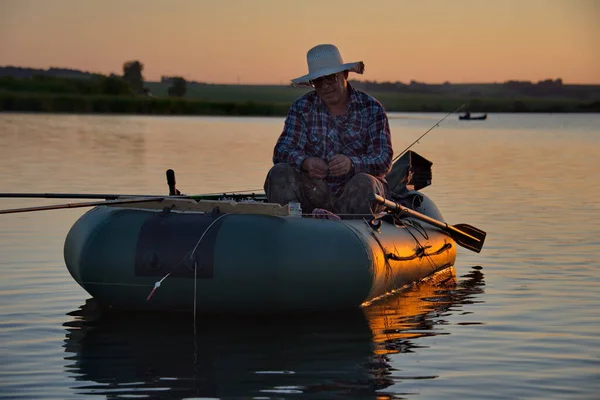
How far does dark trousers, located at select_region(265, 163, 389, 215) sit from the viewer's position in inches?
432

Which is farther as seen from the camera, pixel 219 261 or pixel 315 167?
pixel 315 167

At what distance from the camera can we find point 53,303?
11258 millimetres

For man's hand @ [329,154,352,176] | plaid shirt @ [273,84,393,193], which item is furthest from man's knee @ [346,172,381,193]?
plaid shirt @ [273,84,393,193]

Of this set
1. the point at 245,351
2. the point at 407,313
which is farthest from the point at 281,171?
the point at 245,351

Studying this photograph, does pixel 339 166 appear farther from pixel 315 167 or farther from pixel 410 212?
pixel 410 212

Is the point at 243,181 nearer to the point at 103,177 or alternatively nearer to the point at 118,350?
the point at 103,177

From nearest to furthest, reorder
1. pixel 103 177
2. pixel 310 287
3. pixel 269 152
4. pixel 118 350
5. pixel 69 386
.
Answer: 1. pixel 69 386
2. pixel 118 350
3. pixel 310 287
4. pixel 103 177
5. pixel 269 152

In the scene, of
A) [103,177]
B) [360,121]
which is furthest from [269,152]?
[360,121]

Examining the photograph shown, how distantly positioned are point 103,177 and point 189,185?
2.62 metres

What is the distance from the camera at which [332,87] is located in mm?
11289

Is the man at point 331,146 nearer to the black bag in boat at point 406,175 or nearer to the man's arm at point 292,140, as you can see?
the man's arm at point 292,140

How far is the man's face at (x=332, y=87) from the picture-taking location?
1127 cm

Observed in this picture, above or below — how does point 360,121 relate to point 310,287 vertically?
above

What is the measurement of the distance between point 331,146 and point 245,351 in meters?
2.44
